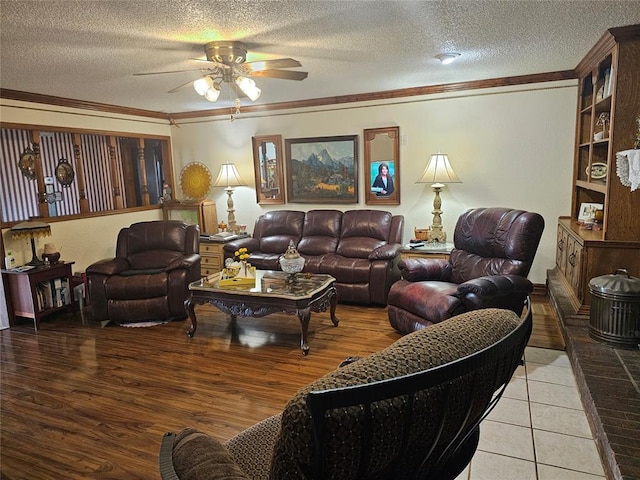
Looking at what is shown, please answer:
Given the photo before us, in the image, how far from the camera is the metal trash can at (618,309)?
9.55ft

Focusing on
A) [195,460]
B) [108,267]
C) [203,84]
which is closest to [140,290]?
[108,267]

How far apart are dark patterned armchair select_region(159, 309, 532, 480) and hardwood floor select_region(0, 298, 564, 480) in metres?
1.62

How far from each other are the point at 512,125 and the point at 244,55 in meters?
3.17

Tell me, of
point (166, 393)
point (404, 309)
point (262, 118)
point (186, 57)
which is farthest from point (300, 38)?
point (262, 118)

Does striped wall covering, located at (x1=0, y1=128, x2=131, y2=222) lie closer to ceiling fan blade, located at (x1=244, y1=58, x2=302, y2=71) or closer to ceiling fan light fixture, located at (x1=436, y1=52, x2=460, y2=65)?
ceiling fan blade, located at (x1=244, y1=58, x2=302, y2=71)

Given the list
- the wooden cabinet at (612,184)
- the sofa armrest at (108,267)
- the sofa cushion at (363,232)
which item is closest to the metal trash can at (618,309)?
the wooden cabinet at (612,184)

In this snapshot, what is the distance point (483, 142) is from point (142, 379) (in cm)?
427

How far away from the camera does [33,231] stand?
4527 mm

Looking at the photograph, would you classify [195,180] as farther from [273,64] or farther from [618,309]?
[618,309]

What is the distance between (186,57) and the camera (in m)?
3.53

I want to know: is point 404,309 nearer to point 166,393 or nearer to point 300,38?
point 166,393

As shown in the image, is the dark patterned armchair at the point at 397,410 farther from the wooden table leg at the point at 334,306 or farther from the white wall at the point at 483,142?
the white wall at the point at 483,142

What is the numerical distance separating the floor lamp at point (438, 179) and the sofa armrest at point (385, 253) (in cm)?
61

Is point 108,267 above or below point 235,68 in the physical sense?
below
